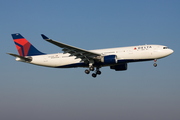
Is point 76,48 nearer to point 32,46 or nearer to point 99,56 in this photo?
point 99,56

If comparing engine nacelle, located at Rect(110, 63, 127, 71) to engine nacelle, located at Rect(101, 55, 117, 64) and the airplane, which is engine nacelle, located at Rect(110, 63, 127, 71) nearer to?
the airplane

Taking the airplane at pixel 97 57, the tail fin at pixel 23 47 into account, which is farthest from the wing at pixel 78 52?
the tail fin at pixel 23 47

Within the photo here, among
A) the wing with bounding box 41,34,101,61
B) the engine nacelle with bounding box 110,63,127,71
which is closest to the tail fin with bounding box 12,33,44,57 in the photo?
the wing with bounding box 41,34,101,61

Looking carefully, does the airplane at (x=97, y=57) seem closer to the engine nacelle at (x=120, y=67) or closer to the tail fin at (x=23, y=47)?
the tail fin at (x=23, y=47)

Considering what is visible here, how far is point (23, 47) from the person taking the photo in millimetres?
46406

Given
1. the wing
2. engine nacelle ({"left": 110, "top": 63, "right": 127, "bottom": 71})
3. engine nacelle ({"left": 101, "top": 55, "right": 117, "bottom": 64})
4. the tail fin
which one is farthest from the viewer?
the tail fin

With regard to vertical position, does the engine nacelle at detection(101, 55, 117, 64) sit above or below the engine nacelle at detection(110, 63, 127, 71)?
above

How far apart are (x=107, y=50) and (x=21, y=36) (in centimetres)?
1694

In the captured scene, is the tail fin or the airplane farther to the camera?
the tail fin

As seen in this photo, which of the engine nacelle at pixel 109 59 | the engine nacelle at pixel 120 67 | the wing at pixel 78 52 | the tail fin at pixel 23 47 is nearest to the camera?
the wing at pixel 78 52

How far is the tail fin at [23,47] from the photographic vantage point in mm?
45406

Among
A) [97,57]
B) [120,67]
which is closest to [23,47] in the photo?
[97,57]

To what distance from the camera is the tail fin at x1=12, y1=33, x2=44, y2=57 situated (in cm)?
4541

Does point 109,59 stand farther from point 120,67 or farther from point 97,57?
point 120,67
